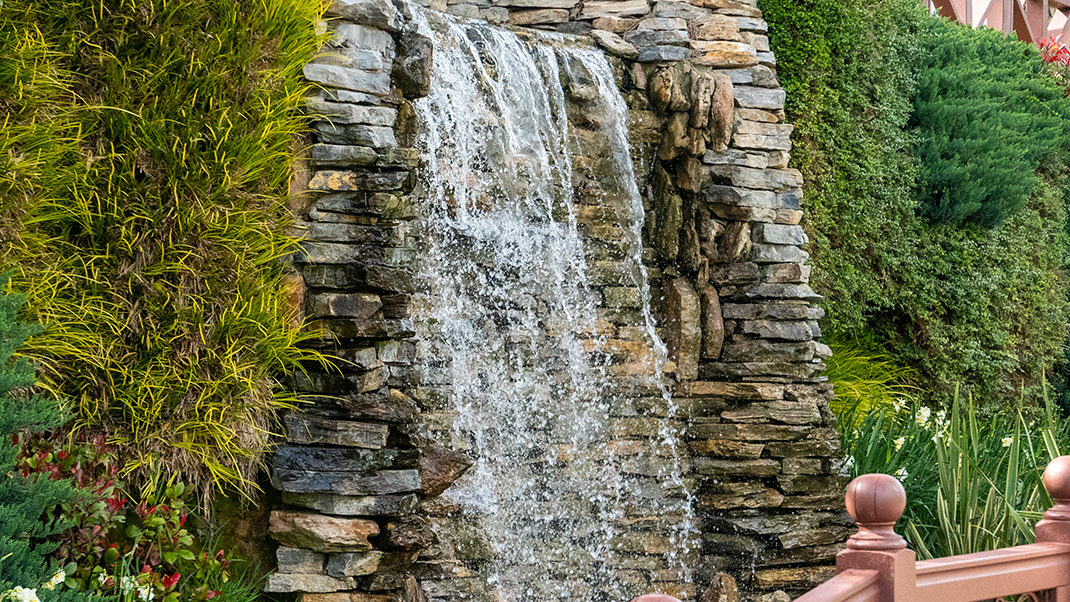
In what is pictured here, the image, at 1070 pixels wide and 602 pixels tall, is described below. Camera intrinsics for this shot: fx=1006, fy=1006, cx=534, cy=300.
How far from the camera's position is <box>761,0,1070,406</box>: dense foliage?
6.94 metres

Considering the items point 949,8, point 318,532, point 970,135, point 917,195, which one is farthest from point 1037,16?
point 318,532

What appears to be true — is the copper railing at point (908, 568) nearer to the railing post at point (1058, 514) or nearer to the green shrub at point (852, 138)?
the railing post at point (1058, 514)

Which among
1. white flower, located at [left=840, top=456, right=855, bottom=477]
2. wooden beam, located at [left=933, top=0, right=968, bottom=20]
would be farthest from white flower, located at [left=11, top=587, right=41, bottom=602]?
wooden beam, located at [left=933, top=0, right=968, bottom=20]

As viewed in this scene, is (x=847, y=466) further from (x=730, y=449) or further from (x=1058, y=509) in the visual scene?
(x=1058, y=509)

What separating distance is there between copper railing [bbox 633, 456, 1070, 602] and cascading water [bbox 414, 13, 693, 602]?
238 centimetres

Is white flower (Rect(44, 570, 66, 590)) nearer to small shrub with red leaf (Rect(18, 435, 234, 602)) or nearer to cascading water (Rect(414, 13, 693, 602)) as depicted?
small shrub with red leaf (Rect(18, 435, 234, 602))

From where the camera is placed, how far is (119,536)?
3197 millimetres

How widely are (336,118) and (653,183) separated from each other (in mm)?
1969

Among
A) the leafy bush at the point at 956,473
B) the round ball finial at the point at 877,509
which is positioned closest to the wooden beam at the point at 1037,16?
the leafy bush at the point at 956,473

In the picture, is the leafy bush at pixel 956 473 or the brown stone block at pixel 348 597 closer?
the brown stone block at pixel 348 597

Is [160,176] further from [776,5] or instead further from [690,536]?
[776,5]

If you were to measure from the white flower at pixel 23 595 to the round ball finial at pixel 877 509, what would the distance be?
186cm

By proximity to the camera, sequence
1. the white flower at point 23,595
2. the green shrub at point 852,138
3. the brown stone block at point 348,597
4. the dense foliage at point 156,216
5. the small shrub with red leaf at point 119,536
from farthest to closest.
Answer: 1. the green shrub at point 852,138
2. the brown stone block at point 348,597
3. the dense foliage at point 156,216
4. the small shrub with red leaf at point 119,536
5. the white flower at point 23,595

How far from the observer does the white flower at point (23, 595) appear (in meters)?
2.35
